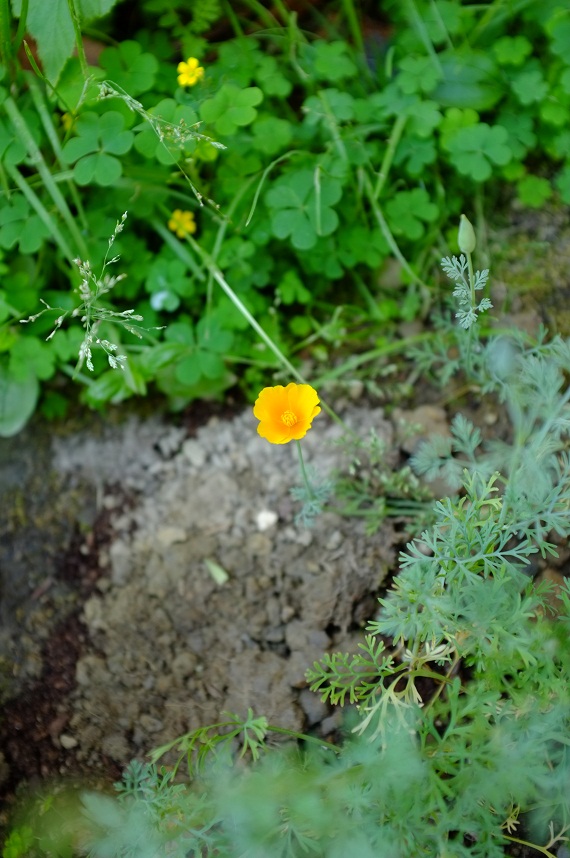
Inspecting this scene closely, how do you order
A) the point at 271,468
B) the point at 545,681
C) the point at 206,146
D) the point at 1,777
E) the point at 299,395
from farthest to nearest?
the point at 271,468 < the point at 206,146 < the point at 1,777 < the point at 299,395 < the point at 545,681

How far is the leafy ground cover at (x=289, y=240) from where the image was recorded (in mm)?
1733

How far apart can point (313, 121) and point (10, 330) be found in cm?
99

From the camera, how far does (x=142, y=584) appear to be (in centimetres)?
199

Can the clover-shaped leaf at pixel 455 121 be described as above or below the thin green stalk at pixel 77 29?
below

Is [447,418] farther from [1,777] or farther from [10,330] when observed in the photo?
[1,777]

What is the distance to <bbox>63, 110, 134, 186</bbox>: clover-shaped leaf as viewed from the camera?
1884 mm

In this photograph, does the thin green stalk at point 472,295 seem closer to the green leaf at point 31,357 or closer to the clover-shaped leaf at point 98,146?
the clover-shaped leaf at point 98,146

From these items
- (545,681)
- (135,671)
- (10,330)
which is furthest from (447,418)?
(10,330)

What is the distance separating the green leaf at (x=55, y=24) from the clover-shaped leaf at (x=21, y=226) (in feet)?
1.13

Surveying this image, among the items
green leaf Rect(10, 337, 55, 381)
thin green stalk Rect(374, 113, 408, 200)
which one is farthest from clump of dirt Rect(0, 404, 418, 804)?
thin green stalk Rect(374, 113, 408, 200)

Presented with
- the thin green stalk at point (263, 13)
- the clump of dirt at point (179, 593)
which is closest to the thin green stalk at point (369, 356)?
the clump of dirt at point (179, 593)

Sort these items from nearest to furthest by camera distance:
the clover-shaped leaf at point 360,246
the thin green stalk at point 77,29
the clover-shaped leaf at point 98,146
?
the thin green stalk at point 77,29 < the clover-shaped leaf at point 98,146 < the clover-shaped leaf at point 360,246

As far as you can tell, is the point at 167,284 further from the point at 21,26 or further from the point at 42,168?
the point at 21,26

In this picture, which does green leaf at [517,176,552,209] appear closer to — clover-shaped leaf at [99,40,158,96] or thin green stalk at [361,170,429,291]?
thin green stalk at [361,170,429,291]
